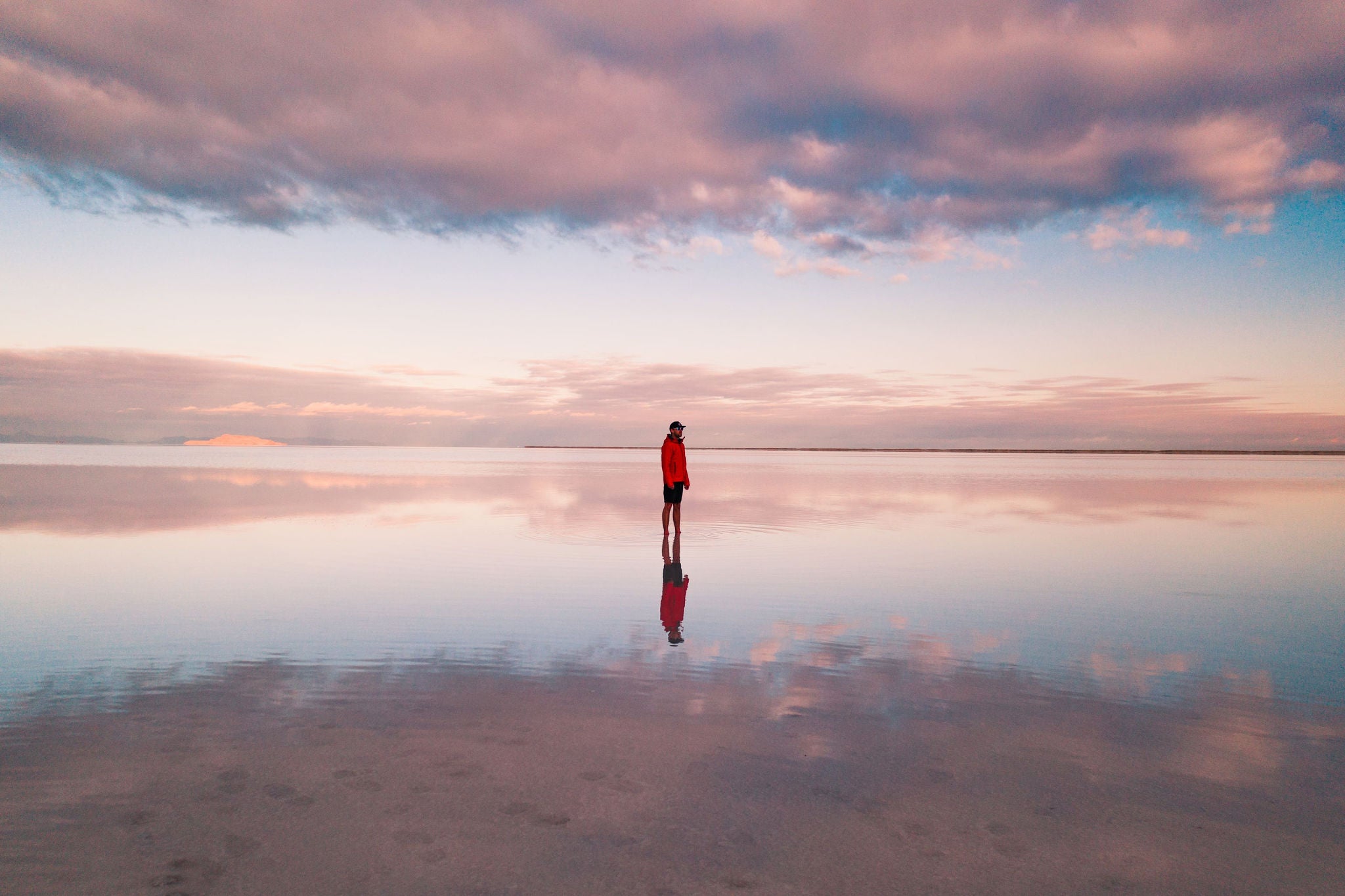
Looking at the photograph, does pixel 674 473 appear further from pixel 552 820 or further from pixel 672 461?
pixel 552 820

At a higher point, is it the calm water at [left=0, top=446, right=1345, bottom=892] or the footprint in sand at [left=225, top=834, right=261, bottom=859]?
the footprint in sand at [left=225, top=834, right=261, bottom=859]

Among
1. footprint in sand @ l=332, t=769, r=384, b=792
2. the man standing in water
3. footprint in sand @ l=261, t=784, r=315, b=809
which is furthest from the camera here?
the man standing in water

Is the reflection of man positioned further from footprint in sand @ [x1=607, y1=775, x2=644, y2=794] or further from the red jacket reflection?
footprint in sand @ [x1=607, y1=775, x2=644, y2=794]

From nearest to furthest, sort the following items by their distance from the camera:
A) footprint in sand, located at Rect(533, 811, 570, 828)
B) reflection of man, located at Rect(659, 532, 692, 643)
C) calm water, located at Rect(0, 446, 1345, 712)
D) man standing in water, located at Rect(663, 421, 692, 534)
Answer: footprint in sand, located at Rect(533, 811, 570, 828)
calm water, located at Rect(0, 446, 1345, 712)
reflection of man, located at Rect(659, 532, 692, 643)
man standing in water, located at Rect(663, 421, 692, 534)

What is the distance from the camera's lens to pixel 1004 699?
6672 mm

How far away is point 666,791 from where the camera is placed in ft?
15.6

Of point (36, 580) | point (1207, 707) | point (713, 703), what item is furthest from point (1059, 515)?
point (36, 580)

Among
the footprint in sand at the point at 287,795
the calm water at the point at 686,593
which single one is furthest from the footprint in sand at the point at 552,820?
the calm water at the point at 686,593

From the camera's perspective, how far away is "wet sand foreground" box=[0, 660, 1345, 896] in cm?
386

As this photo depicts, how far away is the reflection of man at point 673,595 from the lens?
9.15 m

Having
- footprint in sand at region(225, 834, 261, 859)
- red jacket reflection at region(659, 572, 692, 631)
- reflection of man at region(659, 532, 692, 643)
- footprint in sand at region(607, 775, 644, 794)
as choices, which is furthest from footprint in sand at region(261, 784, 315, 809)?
red jacket reflection at region(659, 572, 692, 631)

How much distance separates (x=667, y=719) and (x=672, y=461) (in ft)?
39.1

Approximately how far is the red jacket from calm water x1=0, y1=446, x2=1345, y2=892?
10.0ft

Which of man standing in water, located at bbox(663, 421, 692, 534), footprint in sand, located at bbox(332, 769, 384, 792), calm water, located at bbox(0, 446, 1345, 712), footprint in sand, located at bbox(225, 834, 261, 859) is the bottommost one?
calm water, located at bbox(0, 446, 1345, 712)
